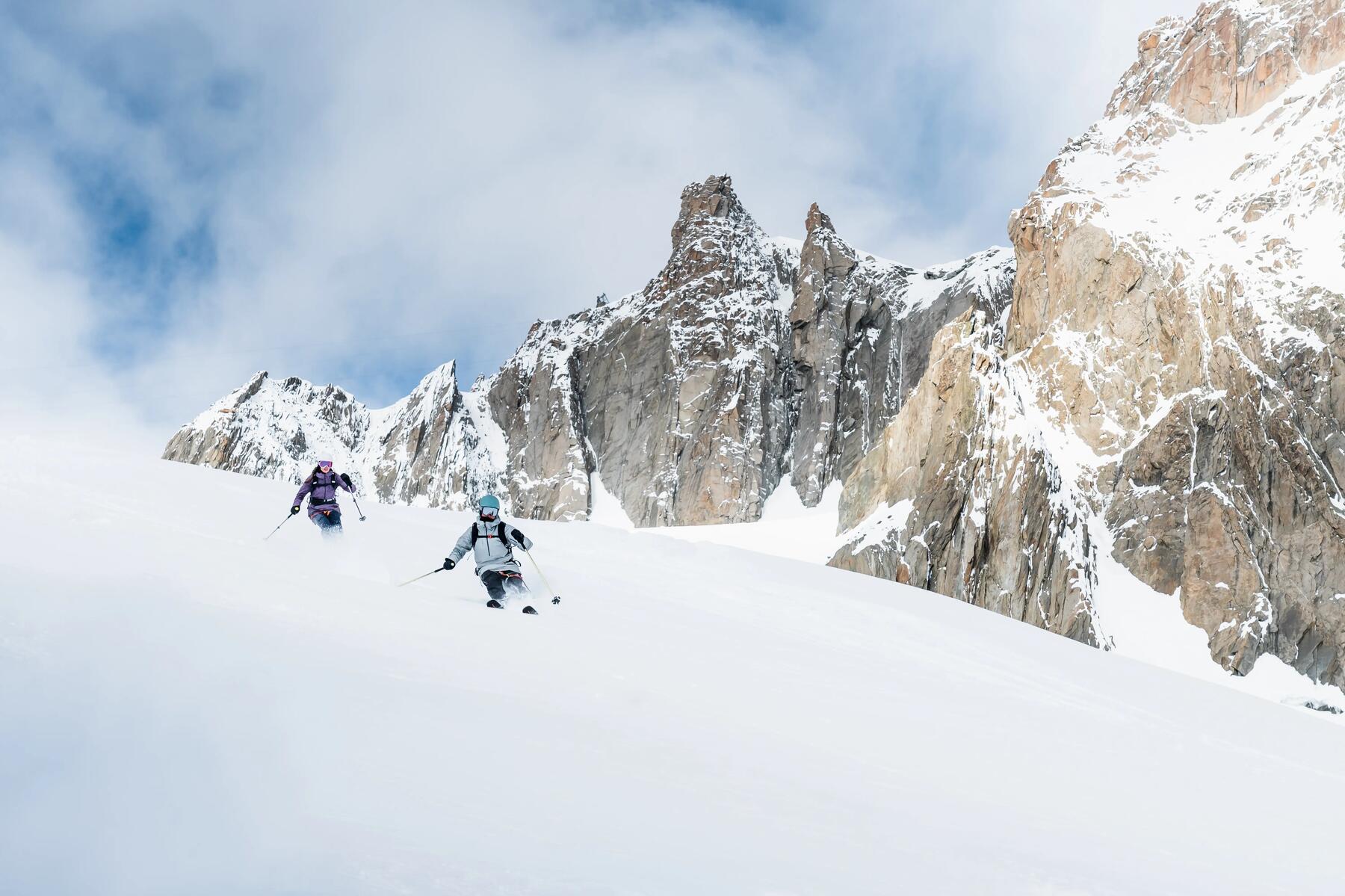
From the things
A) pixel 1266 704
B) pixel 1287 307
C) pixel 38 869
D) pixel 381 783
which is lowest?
pixel 38 869

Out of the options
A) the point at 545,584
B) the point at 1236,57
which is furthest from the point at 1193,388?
the point at 545,584

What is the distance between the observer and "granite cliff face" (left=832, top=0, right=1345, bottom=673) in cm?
5444

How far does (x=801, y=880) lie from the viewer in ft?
10.5

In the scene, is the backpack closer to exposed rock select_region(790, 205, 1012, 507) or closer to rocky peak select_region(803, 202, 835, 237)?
exposed rock select_region(790, 205, 1012, 507)

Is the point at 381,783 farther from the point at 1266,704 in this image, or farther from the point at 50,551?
the point at 1266,704

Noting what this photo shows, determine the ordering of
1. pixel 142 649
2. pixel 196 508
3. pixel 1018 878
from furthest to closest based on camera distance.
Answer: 1. pixel 196 508
2. pixel 142 649
3. pixel 1018 878

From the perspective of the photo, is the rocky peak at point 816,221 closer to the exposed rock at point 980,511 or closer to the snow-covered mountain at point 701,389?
the snow-covered mountain at point 701,389

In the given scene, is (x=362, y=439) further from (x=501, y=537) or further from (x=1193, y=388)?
(x=501, y=537)

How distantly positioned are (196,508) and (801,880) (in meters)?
12.1

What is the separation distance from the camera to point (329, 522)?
12.8m

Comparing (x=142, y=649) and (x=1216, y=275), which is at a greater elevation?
(x=1216, y=275)

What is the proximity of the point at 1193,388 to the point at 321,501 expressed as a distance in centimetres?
6341

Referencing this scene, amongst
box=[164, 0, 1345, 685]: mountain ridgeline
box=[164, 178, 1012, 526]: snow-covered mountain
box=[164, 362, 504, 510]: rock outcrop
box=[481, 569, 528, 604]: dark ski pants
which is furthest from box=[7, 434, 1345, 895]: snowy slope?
box=[164, 362, 504, 510]: rock outcrop

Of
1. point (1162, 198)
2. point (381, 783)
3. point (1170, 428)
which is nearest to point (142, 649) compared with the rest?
point (381, 783)
